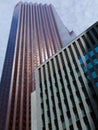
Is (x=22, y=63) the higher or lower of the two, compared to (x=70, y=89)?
higher

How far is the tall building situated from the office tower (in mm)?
65018

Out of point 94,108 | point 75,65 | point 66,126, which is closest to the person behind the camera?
point 94,108

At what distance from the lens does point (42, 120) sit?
4656 cm

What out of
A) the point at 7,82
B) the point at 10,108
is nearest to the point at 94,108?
the point at 10,108

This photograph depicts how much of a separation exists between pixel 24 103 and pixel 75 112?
89183 millimetres

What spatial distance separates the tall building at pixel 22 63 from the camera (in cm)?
11719

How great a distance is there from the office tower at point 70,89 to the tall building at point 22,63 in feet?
213

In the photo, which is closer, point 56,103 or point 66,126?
point 66,126

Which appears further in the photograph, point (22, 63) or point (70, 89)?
point (22, 63)

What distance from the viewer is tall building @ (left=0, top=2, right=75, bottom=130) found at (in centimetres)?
11719

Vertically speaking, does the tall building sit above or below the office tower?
above

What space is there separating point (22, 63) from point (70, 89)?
110 m

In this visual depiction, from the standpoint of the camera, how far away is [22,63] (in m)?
152

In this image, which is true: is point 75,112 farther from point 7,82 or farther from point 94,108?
point 7,82
